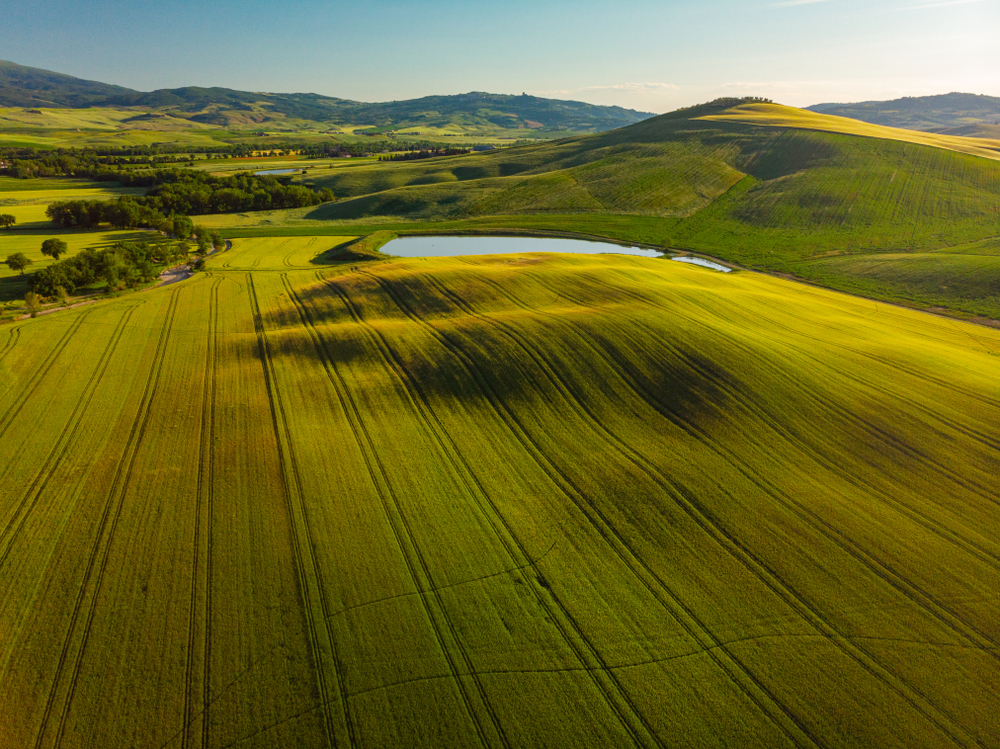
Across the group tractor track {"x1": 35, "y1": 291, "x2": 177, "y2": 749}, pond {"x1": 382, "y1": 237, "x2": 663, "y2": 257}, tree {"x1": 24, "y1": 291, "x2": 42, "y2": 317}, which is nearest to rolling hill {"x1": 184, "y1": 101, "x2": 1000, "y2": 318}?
pond {"x1": 382, "y1": 237, "x2": 663, "y2": 257}

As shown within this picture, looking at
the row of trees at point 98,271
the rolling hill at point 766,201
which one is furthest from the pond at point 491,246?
the row of trees at point 98,271

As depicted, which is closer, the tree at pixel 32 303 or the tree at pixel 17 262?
the tree at pixel 32 303

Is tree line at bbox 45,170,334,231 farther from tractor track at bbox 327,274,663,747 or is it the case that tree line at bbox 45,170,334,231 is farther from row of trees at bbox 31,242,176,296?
tractor track at bbox 327,274,663,747

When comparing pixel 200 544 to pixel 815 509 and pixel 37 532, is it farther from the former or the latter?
pixel 815 509

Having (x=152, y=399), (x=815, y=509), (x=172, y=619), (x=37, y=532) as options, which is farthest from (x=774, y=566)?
(x=152, y=399)

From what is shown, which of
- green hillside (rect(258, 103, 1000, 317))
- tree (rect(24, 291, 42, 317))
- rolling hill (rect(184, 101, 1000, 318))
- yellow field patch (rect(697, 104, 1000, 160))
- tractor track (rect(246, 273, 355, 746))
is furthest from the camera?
yellow field patch (rect(697, 104, 1000, 160))

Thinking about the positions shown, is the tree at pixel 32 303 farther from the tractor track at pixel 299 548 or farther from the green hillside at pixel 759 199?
the green hillside at pixel 759 199
